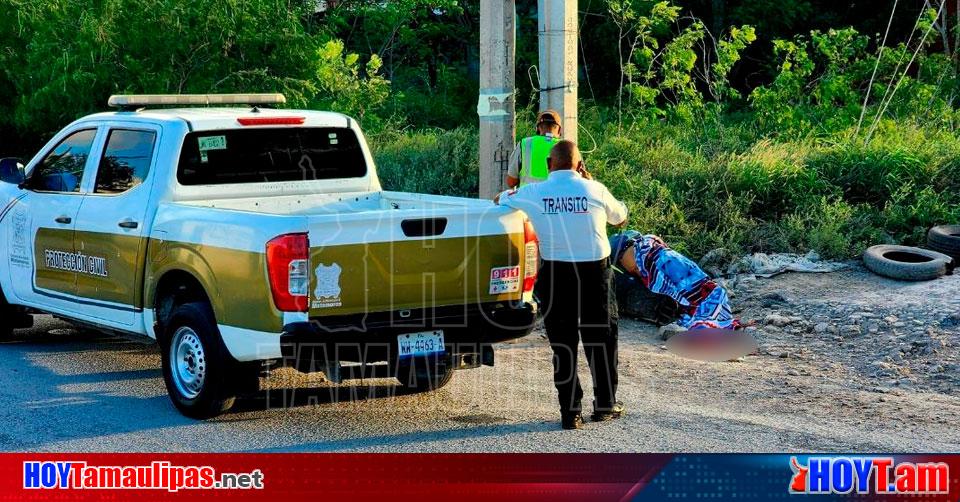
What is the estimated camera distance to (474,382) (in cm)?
920

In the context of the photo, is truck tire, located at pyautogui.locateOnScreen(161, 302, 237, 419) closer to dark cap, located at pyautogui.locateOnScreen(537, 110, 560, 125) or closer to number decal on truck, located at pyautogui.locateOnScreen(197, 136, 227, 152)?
number decal on truck, located at pyautogui.locateOnScreen(197, 136, 227, 152)

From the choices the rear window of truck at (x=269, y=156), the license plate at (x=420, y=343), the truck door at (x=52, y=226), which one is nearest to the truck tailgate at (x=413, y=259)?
the license plate at (x=420, y=343)

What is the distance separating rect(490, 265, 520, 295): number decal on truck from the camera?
793 centimetres

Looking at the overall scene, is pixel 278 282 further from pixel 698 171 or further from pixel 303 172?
pixel 698 171

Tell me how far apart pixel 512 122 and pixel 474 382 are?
3.40 m

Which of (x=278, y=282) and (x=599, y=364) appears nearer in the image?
(x=278, y=282)

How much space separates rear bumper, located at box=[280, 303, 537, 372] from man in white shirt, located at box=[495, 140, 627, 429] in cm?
29

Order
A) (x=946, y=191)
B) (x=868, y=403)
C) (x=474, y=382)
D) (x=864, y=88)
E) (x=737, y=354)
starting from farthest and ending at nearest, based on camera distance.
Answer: (x=864, y=88) → (x=946, y=191) → (x=737, y=354) → (x=474, y=382) → (x=868, y=403)

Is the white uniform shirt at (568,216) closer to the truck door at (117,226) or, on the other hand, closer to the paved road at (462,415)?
the paved road at (462,415)

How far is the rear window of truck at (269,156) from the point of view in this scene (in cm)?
877

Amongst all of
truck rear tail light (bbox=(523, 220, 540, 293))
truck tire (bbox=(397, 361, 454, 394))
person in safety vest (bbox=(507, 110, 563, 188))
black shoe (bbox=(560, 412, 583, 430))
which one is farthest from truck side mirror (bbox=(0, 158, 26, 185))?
black shoe (bbox=(560, 412, 583, 430))

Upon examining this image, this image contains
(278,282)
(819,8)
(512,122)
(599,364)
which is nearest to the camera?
(278,282)

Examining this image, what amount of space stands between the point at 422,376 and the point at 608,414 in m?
1.20

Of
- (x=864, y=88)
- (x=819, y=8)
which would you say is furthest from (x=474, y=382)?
(x=819, y=8)
